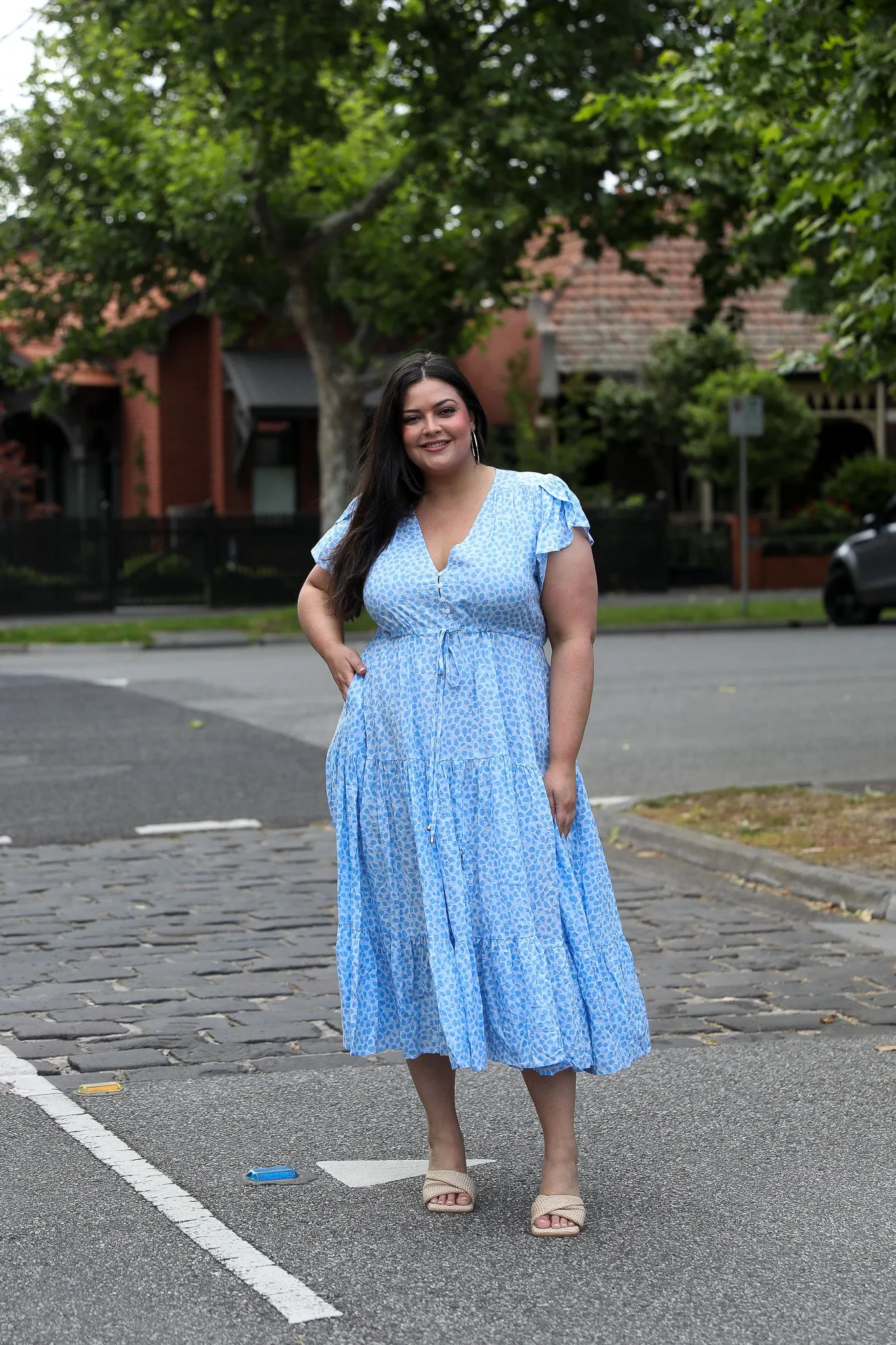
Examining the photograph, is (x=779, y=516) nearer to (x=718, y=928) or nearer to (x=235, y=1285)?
(x=718, y=928)

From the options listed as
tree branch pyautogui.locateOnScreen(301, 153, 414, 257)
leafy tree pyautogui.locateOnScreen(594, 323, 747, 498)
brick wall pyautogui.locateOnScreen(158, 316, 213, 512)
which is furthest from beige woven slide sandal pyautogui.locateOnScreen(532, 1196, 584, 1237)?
brick wall pyautogui.locateOnScreen(158, 316, 213, 512)

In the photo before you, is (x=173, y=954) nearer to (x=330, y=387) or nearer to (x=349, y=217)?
(x=349, y=217)

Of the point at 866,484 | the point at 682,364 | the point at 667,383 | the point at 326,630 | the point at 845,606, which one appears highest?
the point at 682,364

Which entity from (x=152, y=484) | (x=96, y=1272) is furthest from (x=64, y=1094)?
(x=152, y=484)

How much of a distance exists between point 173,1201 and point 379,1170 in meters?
0.52

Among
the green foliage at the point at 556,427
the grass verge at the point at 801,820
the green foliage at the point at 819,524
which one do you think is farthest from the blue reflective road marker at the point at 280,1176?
the green foliage at the point at 819,524

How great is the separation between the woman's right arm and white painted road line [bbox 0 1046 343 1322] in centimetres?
121

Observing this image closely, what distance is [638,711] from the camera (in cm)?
1452

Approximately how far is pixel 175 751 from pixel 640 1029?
28.0 feet

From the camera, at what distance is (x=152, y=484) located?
3447 centimetres

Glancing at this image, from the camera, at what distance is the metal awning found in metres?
31.8

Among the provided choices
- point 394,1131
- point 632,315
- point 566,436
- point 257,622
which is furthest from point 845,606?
point 394,1131

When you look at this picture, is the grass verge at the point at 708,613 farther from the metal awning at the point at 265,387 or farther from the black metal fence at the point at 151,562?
the metal awning at the point at 265,387

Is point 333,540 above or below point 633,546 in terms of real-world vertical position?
above
